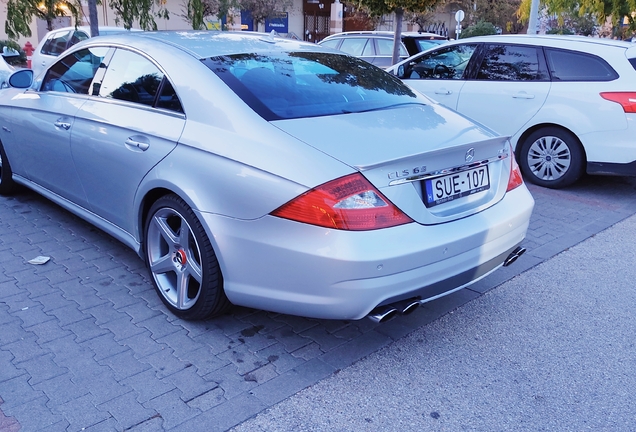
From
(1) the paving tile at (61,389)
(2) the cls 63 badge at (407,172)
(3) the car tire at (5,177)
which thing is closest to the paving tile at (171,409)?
(1) the paving tile at (61,389)

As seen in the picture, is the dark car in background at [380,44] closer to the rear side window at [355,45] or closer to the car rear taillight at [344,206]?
the rear side window at [355,45]

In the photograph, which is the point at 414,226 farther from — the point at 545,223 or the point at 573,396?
the point at 545,223

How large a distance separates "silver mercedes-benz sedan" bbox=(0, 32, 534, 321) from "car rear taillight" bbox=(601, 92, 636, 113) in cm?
317

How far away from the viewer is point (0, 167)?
18.6 feet

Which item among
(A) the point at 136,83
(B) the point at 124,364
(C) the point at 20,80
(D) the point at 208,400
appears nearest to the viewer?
(D) the point at 208,400

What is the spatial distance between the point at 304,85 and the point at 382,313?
4.81ft

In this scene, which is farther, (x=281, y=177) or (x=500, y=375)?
(x=500, y=375)

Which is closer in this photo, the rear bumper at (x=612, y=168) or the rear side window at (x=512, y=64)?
the rear bumper at (x=612, y=168)

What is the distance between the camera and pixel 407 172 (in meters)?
2.87

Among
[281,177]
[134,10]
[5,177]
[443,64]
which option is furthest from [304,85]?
[134,10]

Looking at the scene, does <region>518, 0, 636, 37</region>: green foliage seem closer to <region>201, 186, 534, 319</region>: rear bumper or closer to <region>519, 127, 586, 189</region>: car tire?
<region>519, 127, 586, 189</region>: car tire

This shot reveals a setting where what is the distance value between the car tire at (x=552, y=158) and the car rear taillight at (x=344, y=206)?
457 cm

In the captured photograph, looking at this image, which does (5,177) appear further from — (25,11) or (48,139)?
(25,11)

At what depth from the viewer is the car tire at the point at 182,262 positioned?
10.5ft
